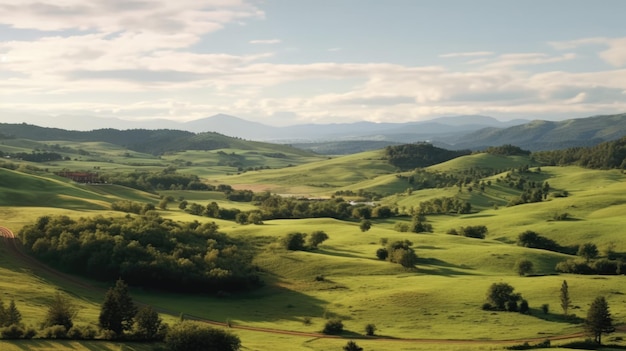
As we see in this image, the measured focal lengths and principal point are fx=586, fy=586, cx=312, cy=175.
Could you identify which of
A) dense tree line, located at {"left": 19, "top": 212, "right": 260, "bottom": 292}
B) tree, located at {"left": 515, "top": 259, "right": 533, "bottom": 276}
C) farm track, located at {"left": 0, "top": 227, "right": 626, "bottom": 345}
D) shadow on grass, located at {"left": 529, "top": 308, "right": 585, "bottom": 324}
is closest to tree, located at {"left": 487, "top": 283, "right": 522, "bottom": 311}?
shadow on grass, located at {"left": 529, "top": 308, "right": 585, "bottom": 324}

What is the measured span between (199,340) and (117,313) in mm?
13253

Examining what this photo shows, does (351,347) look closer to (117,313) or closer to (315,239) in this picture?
(117,313)

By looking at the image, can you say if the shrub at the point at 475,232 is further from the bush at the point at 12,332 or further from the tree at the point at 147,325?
the bush at the point at 12,332

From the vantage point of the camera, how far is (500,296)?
9044 cm

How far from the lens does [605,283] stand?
10100 centimetres

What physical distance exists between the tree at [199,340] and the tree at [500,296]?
44220 millimetres

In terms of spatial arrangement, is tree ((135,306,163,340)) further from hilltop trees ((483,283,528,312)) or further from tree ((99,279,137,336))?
hilltop trees ((483,283,528,312))

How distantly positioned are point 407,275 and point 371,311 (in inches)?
936

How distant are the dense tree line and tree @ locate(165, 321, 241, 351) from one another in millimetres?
42069

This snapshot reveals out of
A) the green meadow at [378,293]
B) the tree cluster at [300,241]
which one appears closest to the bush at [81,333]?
the green meadow at [378,293]

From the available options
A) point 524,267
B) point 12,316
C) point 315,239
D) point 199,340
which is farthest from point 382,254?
point 12,316

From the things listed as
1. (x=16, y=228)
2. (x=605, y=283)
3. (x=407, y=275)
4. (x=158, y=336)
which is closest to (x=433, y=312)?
(x=407, y=275)

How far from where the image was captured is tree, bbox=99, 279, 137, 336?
71.2m

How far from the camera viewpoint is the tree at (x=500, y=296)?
296 ft
